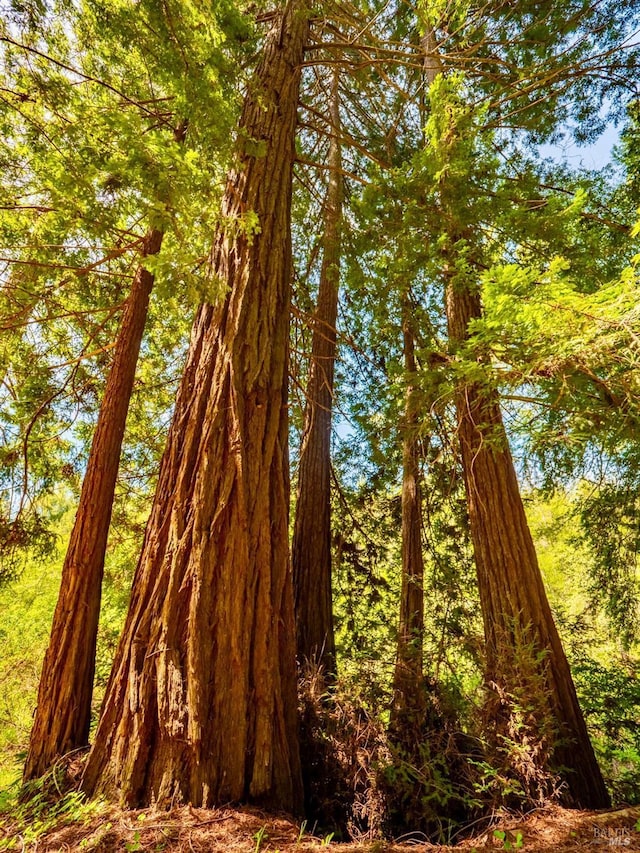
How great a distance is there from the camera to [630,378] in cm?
218

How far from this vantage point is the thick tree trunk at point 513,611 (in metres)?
2.73

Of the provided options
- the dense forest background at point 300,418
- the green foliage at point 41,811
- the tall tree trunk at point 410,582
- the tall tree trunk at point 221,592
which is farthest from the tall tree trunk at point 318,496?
the green foliage at point 41,811

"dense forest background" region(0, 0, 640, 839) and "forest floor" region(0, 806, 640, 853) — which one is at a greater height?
"dense forest background" region(0, 0, 640, 839)

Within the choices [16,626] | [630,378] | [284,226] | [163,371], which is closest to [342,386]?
[163,371]

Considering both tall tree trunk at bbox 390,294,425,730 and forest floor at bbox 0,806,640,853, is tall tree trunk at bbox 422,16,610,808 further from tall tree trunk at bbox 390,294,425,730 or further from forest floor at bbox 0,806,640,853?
forest floor at bbox 0,806,640,853

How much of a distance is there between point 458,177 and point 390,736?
14.4 ft

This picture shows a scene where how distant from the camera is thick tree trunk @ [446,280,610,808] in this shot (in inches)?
108

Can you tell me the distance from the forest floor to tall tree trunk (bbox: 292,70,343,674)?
179cm

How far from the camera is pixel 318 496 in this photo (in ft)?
15.5

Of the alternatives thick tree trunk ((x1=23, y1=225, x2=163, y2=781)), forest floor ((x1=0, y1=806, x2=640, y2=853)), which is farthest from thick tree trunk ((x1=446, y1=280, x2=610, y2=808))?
thick tree trunk ((x1=23, y1=225, x2=163, y2=781))

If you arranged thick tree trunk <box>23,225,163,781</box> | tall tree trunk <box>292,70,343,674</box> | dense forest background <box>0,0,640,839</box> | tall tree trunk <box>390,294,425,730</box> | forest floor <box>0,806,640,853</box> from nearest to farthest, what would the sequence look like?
forest floor <box>0,806,640,853</box> < dense forest background <box>0,0,640,839</box> < thick tree trunk <box>23,225,163,781</box> < tall tree trunk <box>390,294,425,730</box> < tall tree trunk <box>292,70,343,674</box>

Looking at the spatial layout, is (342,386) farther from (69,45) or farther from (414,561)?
(69,45)

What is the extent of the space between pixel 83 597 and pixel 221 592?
1.98 meters

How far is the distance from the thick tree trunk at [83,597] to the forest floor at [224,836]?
1.07 metres
